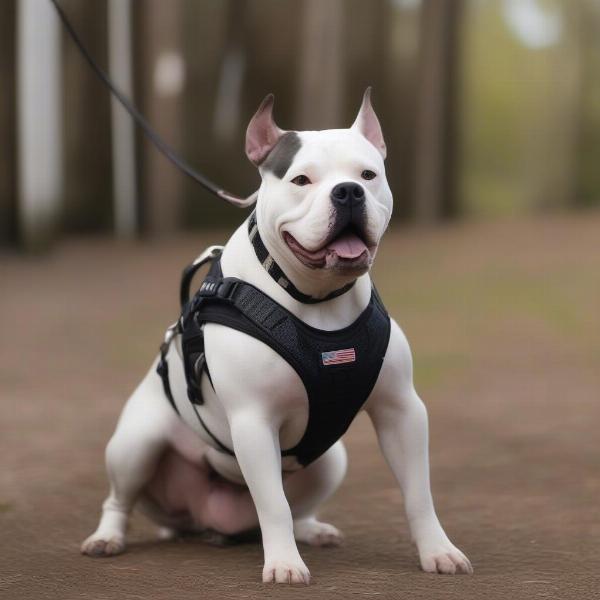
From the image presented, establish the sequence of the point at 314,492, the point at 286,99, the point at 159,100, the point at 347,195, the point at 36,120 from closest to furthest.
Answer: the point at 347,195
the point at 314,492
the point at 36,120
the point at 159,100
the point at 286,99

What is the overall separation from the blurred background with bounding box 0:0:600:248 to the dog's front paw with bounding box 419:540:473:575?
891cm

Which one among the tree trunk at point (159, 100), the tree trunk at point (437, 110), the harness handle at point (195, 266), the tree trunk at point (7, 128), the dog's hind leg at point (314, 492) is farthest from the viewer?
the tree trunk at point (437, 110)

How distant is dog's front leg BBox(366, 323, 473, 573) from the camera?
134 inches

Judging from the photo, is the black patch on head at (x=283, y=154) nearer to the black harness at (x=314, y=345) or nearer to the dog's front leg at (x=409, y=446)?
the black harness at (x=314, y=345)

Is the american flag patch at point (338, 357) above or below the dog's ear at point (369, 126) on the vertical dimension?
below

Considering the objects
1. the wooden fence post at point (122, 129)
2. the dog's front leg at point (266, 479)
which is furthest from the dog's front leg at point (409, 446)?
the wooden fence post at point (122, 129)

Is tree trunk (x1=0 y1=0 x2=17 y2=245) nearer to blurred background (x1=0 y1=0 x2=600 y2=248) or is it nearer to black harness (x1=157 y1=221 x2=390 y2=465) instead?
blurred background (x1=0 y1=0 x2=600 y2=248)

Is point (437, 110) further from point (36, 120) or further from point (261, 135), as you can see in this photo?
point (261, 135)

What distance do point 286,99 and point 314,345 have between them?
34.0 feet

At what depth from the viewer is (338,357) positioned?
331 centimetres

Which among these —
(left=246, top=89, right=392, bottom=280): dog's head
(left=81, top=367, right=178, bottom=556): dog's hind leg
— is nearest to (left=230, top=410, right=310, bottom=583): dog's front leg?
(left=246, top=89, right=392, bottom=280): dog's head

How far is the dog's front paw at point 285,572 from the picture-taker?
321 cm

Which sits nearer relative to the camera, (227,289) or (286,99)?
(227,289)

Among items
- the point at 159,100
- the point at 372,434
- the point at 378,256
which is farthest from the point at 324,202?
the point at 159,100
